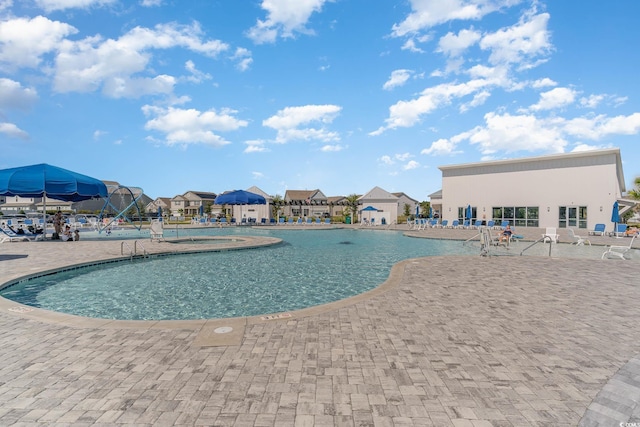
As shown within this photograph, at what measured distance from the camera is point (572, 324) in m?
4.91

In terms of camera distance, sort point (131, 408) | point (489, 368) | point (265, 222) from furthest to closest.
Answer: point (265, 222)
point (489, 368)
point (131, 408)

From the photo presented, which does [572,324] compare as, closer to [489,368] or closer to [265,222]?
[489,368]

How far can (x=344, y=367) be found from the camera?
351cm

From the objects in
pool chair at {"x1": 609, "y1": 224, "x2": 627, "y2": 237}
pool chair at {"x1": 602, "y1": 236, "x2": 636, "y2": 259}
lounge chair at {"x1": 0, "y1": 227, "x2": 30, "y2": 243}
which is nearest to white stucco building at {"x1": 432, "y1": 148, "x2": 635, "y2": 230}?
pool chair at {"x1": 609, "y1": 224, "x2": 627, "y2": 237}

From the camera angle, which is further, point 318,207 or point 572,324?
point 318,207

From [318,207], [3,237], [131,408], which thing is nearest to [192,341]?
[131,408]

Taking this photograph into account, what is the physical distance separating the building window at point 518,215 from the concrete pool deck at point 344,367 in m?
27.7

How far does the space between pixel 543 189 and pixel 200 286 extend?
1253 inches

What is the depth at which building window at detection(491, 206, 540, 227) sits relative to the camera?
2956 centimetres

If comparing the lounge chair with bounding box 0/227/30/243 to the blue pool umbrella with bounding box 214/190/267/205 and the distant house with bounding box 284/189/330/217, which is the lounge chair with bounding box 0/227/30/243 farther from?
the distant house with bounding box 284/189/330/217

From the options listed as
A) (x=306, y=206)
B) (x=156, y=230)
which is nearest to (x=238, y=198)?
(x=156, y=230)

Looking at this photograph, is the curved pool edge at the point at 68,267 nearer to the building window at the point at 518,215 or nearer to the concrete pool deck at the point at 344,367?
the concrete pool deck at the point at 344,367

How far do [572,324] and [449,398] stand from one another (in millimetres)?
3363

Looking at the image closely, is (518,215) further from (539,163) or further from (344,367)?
(344,367)
